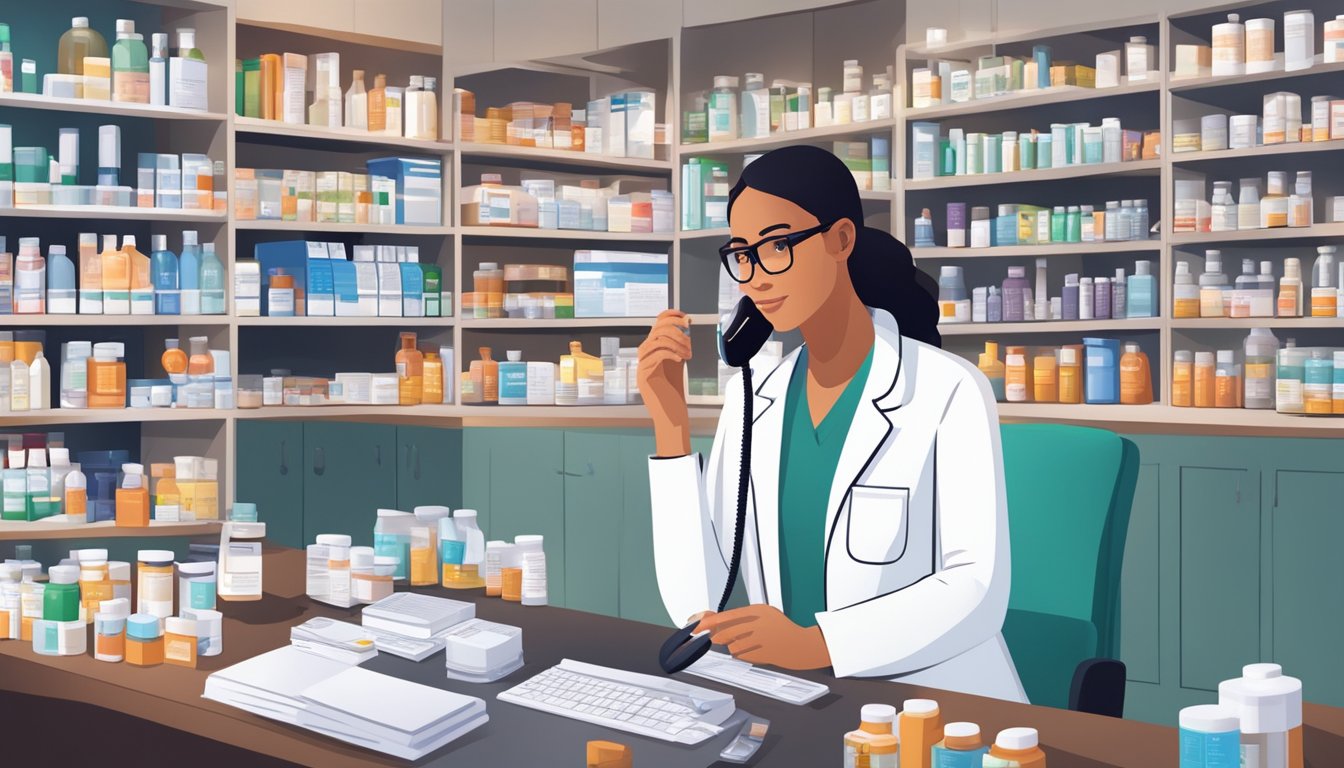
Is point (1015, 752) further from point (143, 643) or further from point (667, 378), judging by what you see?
point (143, 643)

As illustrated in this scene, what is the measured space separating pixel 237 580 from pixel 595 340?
3.56m

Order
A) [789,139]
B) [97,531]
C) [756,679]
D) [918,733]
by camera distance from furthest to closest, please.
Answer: [789,139] → [97,531] → [756,679] → [918,733]

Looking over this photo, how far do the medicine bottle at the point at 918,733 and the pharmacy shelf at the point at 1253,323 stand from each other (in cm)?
351

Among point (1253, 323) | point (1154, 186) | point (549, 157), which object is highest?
point (549, 157)

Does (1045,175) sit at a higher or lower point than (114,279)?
higher

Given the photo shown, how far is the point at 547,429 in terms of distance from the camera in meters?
5.04

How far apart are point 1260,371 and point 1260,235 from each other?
47cm

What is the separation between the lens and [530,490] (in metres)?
5.08

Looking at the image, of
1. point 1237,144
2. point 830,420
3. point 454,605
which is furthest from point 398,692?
point 1237,144

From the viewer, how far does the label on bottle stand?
448 cm

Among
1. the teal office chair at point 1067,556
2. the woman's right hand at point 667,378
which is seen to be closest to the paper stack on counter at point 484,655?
the woman's right hand at point 667,378

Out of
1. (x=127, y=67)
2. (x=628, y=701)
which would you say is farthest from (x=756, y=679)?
(x=127, y=67)

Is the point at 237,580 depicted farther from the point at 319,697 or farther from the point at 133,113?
the point at 133,113

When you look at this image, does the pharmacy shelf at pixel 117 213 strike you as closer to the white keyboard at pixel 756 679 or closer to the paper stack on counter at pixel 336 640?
the paper stack on counter at pixel 336 640
